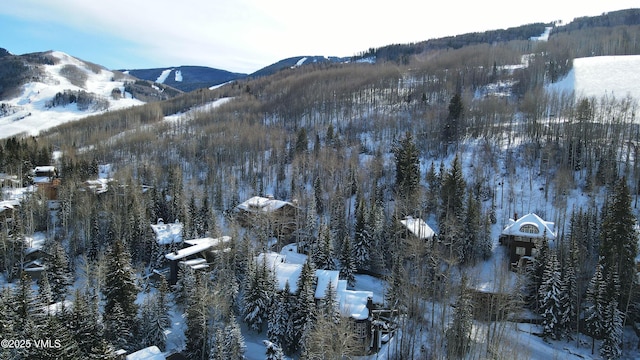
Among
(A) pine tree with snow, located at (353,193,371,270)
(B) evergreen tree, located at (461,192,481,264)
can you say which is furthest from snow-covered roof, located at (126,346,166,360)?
(B) evergreen tree, located at (461,192,481,264)

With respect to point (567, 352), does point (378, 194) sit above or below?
above

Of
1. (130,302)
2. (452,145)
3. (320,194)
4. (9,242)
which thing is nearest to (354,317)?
(130,302)

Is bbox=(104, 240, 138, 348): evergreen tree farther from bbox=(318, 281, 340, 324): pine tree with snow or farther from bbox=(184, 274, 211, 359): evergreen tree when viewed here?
bbox=(318, 281, 340, 324): pine tree with snow

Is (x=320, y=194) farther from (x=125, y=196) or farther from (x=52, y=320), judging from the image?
(x=52, y=320)

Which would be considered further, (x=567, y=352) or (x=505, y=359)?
(x=567, y=352)

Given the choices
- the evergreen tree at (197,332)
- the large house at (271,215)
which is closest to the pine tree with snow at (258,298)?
Result: the evergreen tree at (197,332)
